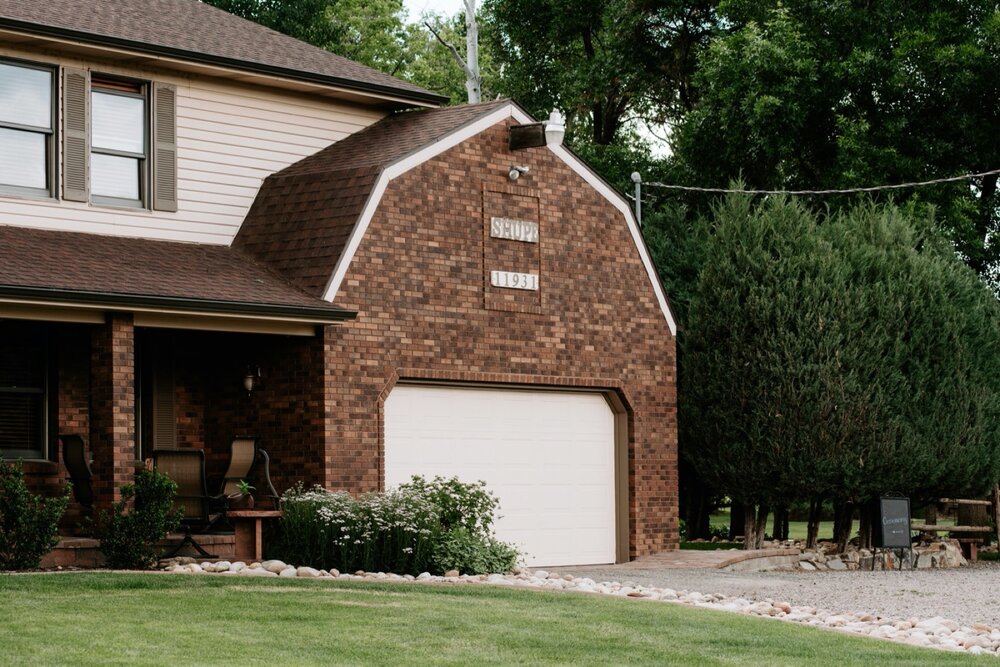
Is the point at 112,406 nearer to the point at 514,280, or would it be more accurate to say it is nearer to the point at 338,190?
the point at 338,190

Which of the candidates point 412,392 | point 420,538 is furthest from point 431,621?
point 412,392

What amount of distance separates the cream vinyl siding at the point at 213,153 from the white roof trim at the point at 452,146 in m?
1.98

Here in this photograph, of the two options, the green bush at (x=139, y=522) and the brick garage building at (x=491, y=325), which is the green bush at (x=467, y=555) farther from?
the green bush at (x=139, y=522)

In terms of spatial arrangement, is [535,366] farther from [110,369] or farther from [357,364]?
[110,369]

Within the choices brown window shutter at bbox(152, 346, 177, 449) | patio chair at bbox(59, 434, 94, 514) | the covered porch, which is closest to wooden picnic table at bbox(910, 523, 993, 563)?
the covered porch

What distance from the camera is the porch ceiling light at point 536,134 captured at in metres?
18.9

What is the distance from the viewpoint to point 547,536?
19.3 metres

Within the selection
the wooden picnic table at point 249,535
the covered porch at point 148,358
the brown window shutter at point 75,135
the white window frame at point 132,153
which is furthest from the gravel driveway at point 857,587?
the brown window shutter at point 75,135

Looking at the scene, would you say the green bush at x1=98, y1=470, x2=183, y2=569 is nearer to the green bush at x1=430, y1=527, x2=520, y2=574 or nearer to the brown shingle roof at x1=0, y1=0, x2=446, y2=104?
the green bush at x1=430, y1=527, x2=520, y2=574

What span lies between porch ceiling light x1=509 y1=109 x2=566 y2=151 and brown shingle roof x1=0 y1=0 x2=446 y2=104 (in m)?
1.87

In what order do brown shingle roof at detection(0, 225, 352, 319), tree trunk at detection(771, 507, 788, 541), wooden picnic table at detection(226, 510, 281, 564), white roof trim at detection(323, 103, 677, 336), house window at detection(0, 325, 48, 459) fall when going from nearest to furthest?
1. brown shingle roof at detection(0, 225, 352, 319)
2. wooden picnic table at detection(226, 510, 281, 564)
3. house window at detection(0, 325, 48, 459)
4. white roof trim at detection(323, 103, 677, 336)
5. tree trunk at detection(771, 507, 788, 541)

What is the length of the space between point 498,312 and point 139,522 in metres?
5.46

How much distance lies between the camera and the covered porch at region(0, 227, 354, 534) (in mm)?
15586

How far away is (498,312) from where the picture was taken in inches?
740
